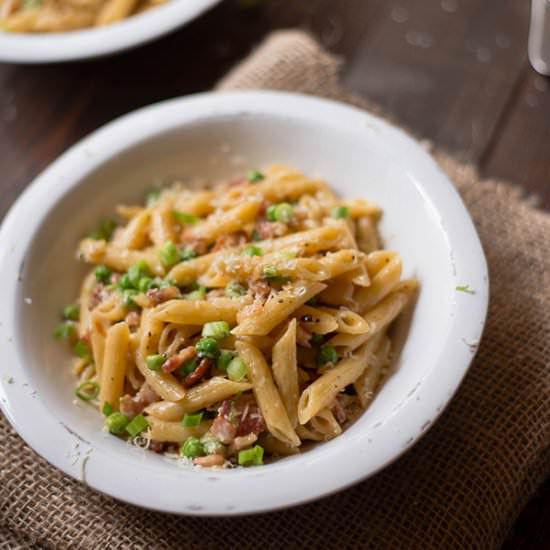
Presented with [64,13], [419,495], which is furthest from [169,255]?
[64,13]

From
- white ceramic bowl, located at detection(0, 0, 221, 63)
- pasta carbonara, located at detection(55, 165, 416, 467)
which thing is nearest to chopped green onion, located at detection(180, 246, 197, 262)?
pasta carbonara, located at detection(55, 165, 416, 467)

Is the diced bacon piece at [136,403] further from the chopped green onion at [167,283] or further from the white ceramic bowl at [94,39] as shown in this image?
the white ceramic bowl at [94,39]

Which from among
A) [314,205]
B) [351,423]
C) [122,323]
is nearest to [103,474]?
[122,323]

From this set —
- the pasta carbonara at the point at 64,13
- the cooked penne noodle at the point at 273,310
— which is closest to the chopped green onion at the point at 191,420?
the cooked penne noodle at the point at 273,310

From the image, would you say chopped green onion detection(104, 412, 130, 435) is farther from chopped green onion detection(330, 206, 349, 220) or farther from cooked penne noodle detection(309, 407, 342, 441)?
chopped green onion detection(330, 206, 349, 220)

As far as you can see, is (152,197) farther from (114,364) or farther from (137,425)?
(137,425)
